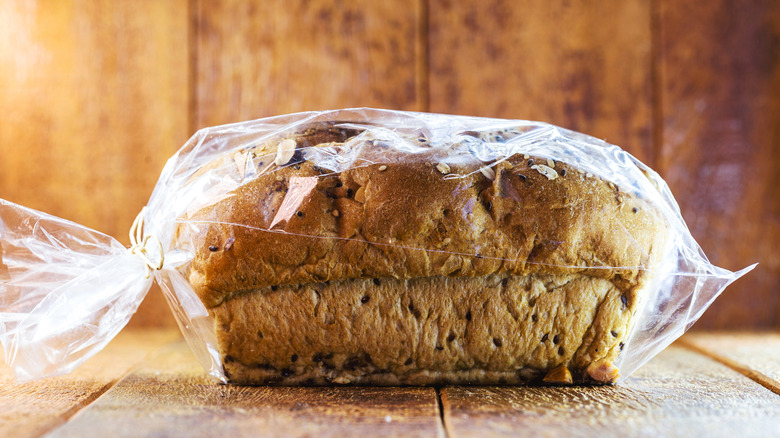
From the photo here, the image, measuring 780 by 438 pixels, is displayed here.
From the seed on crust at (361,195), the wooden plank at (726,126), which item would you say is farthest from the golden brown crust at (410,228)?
the wooden plank at (726,126)

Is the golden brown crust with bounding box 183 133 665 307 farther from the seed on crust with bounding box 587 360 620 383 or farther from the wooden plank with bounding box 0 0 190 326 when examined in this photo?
the wooden plank with bounding box 0 0 190 326

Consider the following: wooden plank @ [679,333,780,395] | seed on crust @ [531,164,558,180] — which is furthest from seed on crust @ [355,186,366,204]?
wooden plank @ [679,333,780,395]

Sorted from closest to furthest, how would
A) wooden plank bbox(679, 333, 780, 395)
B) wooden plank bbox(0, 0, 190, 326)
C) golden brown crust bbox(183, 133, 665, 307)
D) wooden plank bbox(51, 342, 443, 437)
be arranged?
wooden plank bbox(51, 342, 443, 437) < golden brown crust bbox(183, 133, 665, 307) < wooden plank bbox(679, 333, 780, 395) < wooden plank bbox(0, 0, 190, 326)

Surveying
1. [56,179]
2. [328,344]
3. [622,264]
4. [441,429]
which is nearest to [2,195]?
[56,179]

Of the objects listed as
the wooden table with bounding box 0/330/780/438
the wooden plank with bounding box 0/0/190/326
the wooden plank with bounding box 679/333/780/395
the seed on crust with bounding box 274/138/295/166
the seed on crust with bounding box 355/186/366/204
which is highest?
the wooden plank with bounding box 0/0/190/326

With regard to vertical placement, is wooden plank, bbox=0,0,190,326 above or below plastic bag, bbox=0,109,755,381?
above

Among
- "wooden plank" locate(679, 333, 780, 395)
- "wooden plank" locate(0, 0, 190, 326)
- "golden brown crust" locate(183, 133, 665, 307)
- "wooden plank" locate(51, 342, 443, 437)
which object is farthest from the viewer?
"wooden plank" locate(0, 0, 190, 326)

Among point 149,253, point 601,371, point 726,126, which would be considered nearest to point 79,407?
point 149,253

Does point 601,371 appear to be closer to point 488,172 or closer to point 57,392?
point 488,172
